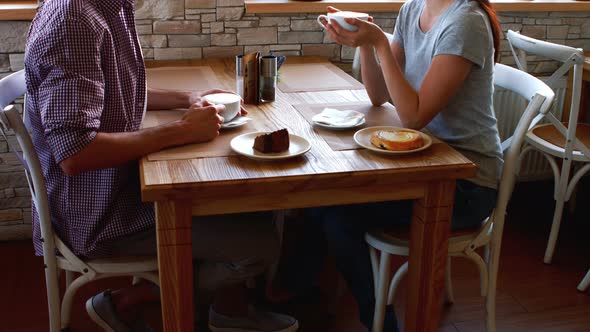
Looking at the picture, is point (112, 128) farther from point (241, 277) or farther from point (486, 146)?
point (486, 146)

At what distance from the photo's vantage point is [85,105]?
1.44 metres

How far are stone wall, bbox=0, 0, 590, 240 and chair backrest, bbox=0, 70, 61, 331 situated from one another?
833 mm

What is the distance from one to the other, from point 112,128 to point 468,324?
135 centimetres

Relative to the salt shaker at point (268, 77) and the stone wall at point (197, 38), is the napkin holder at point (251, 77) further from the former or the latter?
the stone wall at point (197, 38)

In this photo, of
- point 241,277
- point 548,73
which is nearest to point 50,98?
point 241,277

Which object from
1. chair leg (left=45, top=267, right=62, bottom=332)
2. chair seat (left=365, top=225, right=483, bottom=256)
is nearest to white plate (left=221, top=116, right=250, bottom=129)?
chair seat (left=365, top=225, right=483, bottom=256)

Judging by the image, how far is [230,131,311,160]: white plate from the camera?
1.50 metres

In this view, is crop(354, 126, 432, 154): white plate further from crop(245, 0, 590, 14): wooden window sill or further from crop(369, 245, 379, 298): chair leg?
crop(245, 0, 590, 14): wooden window sill

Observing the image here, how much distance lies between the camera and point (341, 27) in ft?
5.78

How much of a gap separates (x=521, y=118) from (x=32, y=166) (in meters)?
1.25

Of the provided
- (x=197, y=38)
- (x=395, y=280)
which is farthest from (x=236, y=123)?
(x=197, y=38)

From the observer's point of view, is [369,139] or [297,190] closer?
[297,190]

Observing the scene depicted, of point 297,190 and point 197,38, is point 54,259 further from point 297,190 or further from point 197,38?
point 197,38

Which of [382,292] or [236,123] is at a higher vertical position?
[236,123]
